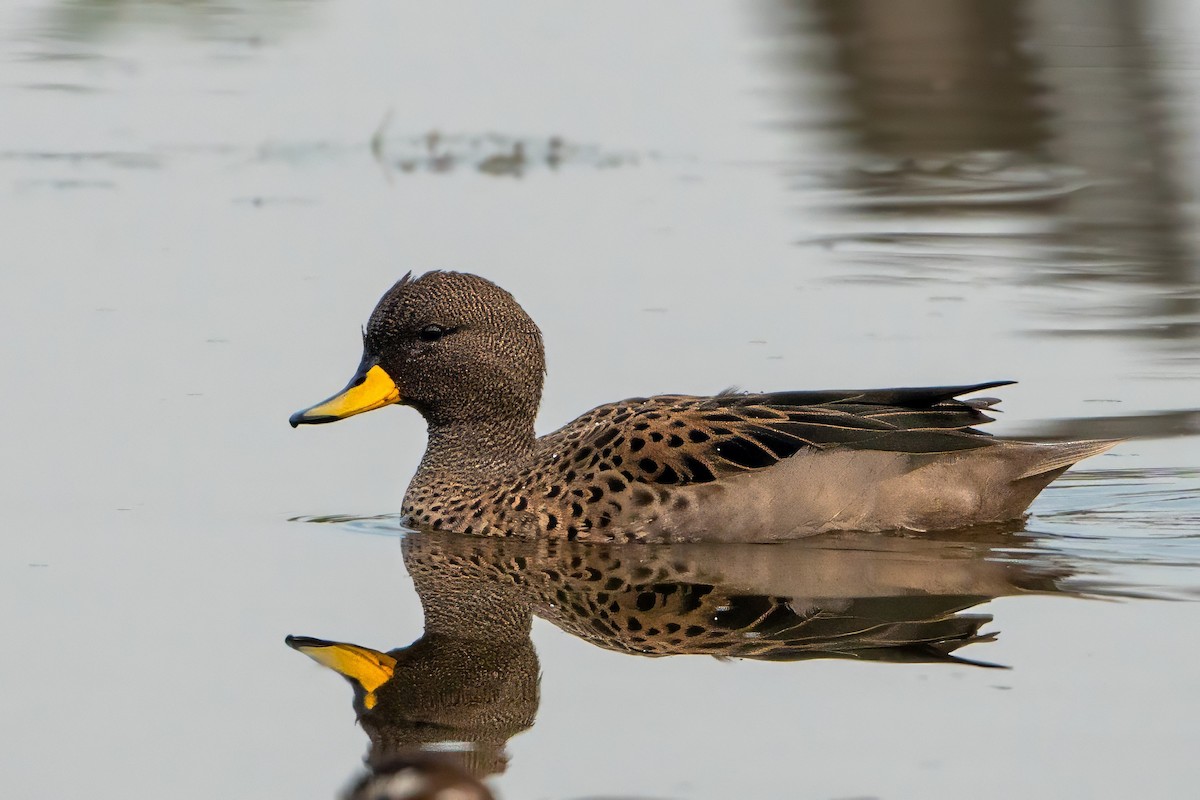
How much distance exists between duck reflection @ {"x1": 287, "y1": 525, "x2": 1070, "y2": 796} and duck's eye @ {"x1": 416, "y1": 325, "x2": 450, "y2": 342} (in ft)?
2.81

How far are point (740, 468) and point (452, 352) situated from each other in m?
1.40

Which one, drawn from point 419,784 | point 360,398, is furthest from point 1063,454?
point 419,784

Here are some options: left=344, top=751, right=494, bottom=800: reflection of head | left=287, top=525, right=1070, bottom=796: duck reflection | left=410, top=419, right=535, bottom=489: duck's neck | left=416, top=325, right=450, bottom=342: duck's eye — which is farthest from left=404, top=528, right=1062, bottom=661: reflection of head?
left=344, top=751, right=494, bottom=800: reflection of head

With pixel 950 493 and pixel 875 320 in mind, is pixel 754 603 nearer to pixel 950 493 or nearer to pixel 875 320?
pixel 950 493

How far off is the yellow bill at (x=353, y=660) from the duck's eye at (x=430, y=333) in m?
2.32

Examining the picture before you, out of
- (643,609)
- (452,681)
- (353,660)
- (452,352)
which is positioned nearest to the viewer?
(452,681)

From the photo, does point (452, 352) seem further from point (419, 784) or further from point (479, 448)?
point (419, 784)

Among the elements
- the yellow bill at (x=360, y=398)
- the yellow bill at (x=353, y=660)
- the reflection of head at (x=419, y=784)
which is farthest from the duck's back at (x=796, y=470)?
the reflection of head at (x=419, y=784)

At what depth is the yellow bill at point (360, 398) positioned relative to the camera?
8.41 metres

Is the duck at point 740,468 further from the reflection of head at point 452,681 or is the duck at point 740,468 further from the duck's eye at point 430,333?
the reflection of head at point 452,681

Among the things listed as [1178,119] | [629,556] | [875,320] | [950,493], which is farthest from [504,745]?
[1178,119]

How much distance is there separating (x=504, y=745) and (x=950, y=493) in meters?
3.19

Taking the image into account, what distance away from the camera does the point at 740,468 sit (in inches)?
321

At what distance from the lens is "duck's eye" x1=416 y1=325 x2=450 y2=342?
340 inches
